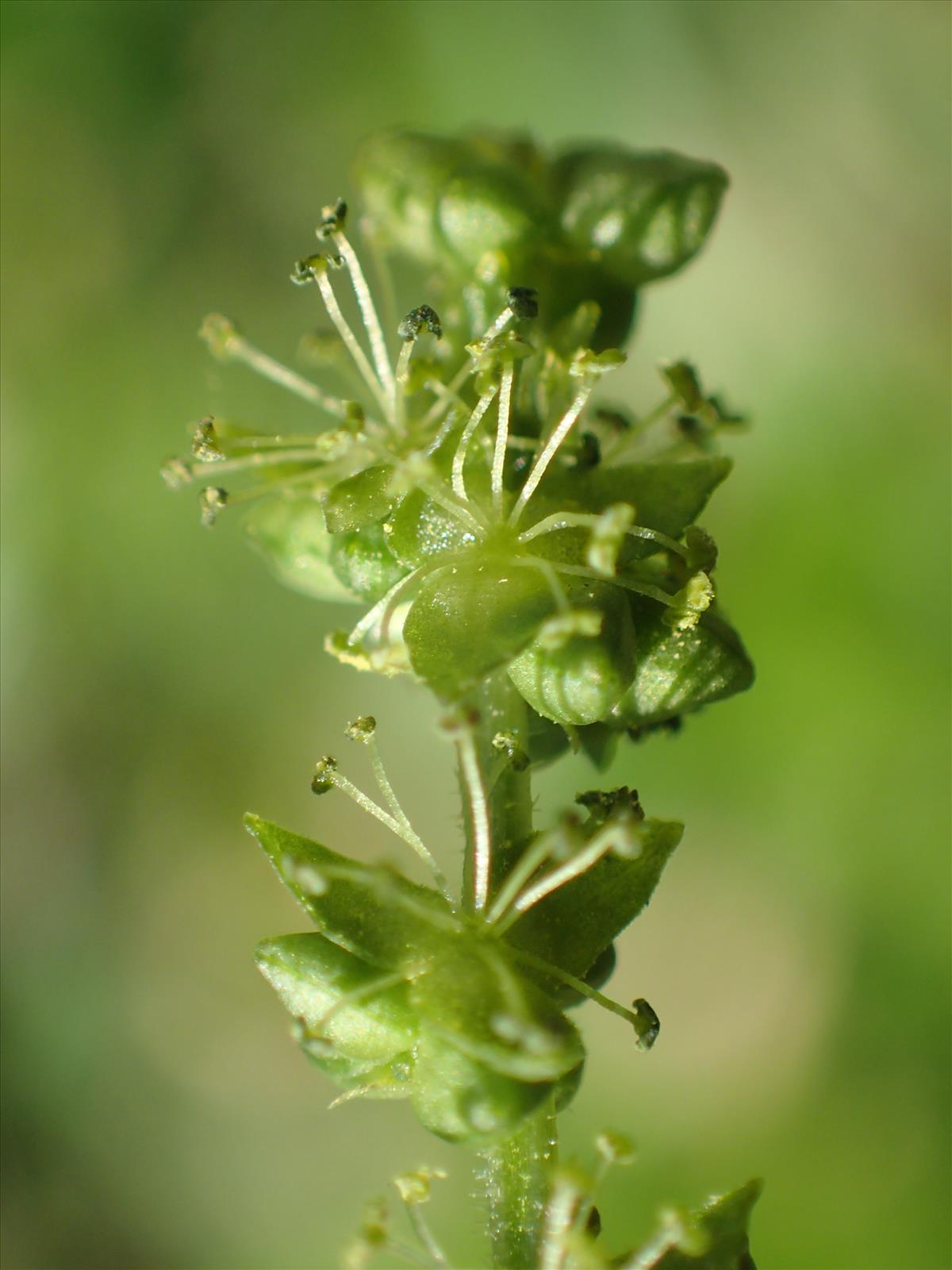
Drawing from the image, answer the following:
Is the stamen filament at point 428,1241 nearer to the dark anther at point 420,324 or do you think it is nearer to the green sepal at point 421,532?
the green sepal at point 421,532

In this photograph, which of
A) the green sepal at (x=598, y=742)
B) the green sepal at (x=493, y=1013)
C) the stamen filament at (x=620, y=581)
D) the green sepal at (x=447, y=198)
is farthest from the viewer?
the green sepal at (x=447, y=198)

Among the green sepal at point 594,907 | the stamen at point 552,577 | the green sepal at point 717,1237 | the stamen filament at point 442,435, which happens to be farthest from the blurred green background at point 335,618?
the stamen at point 552,577

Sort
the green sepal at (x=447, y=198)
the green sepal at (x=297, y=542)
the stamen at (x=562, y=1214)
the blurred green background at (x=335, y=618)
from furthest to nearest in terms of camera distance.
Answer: the blurred green background at (x=335, y=618) → the green sepal at (x=447, y=198) → the green sepal at (x=297, y=542) → the stamen at (x=562, y=1214)

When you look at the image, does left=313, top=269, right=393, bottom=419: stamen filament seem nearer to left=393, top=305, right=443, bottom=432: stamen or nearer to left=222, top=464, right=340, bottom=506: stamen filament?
left=393, top=305, right=443, bottom=432: stamen

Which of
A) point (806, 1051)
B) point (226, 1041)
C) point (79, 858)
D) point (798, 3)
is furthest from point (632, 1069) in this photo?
point (798, 3)

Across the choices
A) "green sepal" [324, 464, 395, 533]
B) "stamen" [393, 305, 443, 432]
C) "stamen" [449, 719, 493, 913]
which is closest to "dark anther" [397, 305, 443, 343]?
"stamen" [393, 305, 443, 432]

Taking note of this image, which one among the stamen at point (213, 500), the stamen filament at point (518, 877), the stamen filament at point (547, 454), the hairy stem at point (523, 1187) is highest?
the stamen filament at point (547, 454)

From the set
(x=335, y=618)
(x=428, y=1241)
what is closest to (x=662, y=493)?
(x=428, y=1241)
